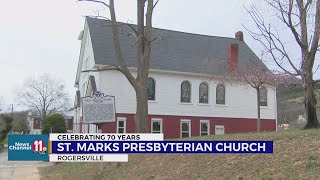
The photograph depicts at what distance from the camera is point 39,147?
13688 millimetres

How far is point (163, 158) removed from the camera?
15.0 metres

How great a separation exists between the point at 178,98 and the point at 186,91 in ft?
3.62

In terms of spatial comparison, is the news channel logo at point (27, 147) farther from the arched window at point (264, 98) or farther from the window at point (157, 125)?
the arched window at point (264, 98)

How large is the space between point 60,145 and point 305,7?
35.2 feet

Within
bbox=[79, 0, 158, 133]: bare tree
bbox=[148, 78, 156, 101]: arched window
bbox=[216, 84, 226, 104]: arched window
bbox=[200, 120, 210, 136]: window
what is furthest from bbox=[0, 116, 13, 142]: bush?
bbox=[79, 0, 158, 133]: bare tree

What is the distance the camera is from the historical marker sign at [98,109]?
16.3 meters

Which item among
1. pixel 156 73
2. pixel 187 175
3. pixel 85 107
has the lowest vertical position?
pixel 187 175

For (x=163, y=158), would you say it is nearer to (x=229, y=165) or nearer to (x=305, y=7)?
(x=229, y=165)

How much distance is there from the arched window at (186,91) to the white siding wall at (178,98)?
0.90 feet

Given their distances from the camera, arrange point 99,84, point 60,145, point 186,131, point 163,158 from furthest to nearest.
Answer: point 186,131
point 99,84
point 163,158
point 60,145

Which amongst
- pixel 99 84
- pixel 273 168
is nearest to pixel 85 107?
pixel 273 168

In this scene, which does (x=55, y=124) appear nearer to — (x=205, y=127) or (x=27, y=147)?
(x=205, y=127)

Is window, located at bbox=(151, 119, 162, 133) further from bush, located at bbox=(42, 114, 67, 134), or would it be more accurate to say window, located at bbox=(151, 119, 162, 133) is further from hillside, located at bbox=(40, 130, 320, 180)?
hillside, located at bbox=(40, 130, 320, 180)

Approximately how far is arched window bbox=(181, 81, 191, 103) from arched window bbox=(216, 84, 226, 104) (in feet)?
8.69
